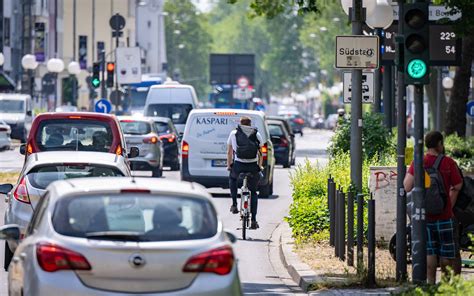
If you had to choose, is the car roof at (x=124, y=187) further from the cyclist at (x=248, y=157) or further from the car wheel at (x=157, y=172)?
the car wheel at (x=157, y=172)

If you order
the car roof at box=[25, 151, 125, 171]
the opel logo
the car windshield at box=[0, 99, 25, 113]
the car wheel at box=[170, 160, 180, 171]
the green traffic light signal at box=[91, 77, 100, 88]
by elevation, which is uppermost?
the green traffic light signal at box=[91, 77, 100, 88]

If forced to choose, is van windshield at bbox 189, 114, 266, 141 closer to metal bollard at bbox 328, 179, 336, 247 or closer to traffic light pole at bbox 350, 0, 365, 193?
traffic light pole at bbox 350, 0, 365, 193

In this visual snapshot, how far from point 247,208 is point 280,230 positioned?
1.53m

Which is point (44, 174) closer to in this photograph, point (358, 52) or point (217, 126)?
point (358, 52)

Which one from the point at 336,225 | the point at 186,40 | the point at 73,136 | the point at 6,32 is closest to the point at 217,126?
the point at 73,136

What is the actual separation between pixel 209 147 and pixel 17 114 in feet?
96.5

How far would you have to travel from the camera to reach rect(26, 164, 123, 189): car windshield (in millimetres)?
16359

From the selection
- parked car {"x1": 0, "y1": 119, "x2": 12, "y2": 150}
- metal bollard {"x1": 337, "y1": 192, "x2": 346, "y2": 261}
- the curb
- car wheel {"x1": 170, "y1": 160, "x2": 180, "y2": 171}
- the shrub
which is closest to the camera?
the curb

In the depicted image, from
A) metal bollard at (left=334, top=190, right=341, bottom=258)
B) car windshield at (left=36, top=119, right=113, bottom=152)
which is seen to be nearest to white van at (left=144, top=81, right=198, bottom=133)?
car windshield at (left=36, top=119, right=113, bottom=152)

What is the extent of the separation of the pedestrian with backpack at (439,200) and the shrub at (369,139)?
13.1 metres

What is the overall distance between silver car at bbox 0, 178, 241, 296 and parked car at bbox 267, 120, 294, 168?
116 feet

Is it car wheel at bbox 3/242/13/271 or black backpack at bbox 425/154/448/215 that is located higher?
black backpack at bbox 425/154/448/215

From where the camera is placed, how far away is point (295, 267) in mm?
17344

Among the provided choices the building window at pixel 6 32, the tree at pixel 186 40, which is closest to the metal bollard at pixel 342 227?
the building window at pixel 6 32
